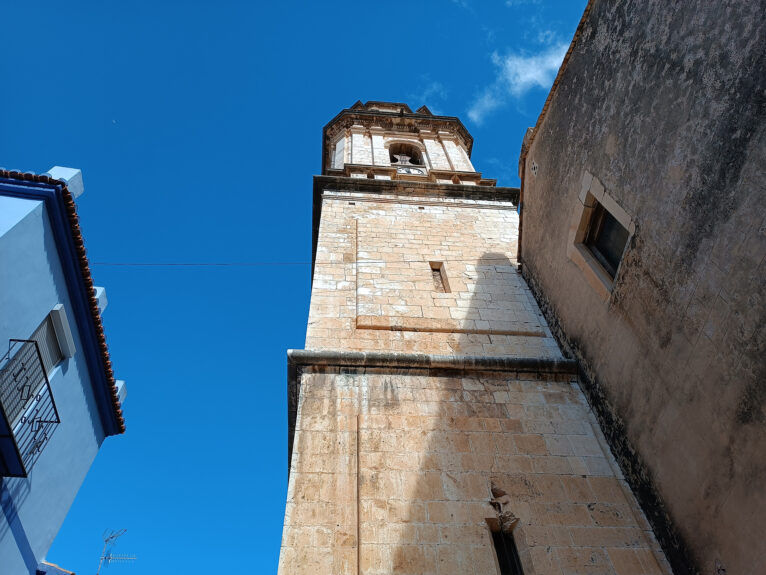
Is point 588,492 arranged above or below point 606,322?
below

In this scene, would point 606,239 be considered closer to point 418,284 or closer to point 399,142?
point 418,284

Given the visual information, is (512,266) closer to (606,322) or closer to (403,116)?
(606,322)

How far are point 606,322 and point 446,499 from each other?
94.2 inches

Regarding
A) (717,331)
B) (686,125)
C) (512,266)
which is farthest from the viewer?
(512,266)

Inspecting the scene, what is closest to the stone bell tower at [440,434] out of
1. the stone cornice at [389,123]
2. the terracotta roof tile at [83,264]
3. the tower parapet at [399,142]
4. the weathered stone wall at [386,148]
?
the terracotta roof tile at [83,264]

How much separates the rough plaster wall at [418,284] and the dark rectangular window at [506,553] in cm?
232

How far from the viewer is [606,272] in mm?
5234

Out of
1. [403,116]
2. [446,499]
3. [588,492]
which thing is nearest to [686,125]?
[588,492]

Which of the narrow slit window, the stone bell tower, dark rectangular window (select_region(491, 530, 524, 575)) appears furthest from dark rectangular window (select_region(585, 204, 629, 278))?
dark rectangular window (select_region(491, 530, 524, 575))

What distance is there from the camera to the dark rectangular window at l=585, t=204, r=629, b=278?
514 centimetres

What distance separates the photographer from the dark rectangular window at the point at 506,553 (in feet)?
12.1

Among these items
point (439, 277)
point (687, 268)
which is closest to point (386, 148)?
point (439, 277)

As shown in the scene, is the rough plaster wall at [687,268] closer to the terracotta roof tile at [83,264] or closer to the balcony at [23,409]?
the balcony at [23,409]

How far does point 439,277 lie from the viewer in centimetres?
757
